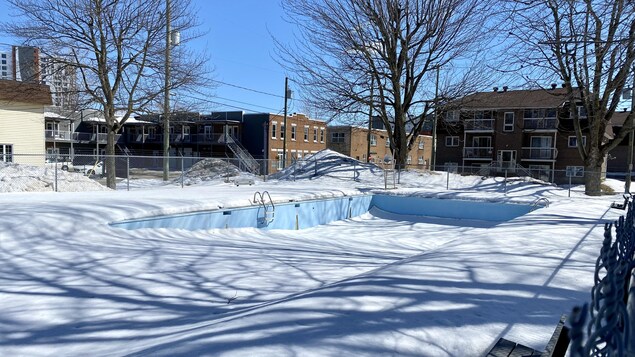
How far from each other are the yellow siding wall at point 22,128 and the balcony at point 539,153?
37.9m

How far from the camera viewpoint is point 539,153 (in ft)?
128

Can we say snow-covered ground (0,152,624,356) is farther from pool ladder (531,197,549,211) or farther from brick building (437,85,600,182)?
brick building (437,85,600,182)

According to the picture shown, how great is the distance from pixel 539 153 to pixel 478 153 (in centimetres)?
533

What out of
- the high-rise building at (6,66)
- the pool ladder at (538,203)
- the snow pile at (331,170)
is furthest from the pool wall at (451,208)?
the high-rise building at (6,66)

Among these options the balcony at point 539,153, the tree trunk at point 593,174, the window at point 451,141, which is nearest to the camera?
the tree trunk at point 593,174

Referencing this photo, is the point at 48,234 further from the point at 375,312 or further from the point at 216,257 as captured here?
the point at 375,312

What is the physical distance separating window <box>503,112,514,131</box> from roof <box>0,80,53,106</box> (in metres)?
35.8

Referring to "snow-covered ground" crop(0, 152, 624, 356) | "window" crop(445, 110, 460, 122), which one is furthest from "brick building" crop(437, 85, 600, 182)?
"snow-covered ground" crop(0, 152, 624, 356)

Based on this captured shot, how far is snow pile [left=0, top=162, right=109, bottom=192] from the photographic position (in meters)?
12.8

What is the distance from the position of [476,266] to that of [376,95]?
56.6ft

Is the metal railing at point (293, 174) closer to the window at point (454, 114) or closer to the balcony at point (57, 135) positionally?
the window at point (454, 114)

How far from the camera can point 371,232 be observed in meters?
12.0

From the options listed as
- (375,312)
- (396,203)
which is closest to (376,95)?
(396,203)

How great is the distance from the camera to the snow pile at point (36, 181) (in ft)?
42.0
